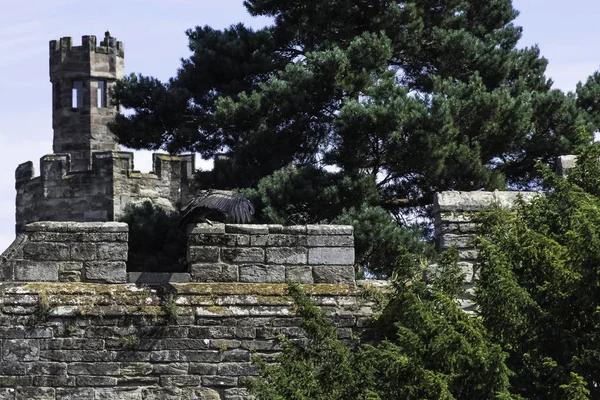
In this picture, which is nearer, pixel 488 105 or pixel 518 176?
pixel 488 105

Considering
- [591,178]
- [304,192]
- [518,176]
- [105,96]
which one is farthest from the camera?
[105,96]

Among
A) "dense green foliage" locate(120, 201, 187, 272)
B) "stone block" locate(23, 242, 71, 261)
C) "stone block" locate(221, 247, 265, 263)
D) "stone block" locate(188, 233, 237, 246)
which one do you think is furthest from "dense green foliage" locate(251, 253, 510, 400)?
"dense green foliage" locate(120, 201, 187, 272)

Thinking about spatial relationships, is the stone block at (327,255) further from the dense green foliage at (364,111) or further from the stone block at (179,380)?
the dense green foliage at (364,111)

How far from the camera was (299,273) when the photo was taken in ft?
42.1

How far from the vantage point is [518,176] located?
2775 cm

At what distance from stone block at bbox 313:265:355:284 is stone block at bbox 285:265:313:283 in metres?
0.06

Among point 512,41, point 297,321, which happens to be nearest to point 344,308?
point 297,321

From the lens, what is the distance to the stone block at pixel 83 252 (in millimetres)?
12609

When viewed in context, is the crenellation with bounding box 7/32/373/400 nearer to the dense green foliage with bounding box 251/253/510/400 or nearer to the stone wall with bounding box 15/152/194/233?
the dense green foliage with bounding box 251/253/510/400

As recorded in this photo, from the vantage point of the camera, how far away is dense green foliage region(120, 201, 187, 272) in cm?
2692

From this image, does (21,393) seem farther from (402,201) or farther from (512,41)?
(512,41)

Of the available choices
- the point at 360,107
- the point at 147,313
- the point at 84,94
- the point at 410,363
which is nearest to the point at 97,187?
the point at 84,94

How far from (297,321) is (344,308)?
43cm

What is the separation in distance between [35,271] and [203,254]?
139cm
